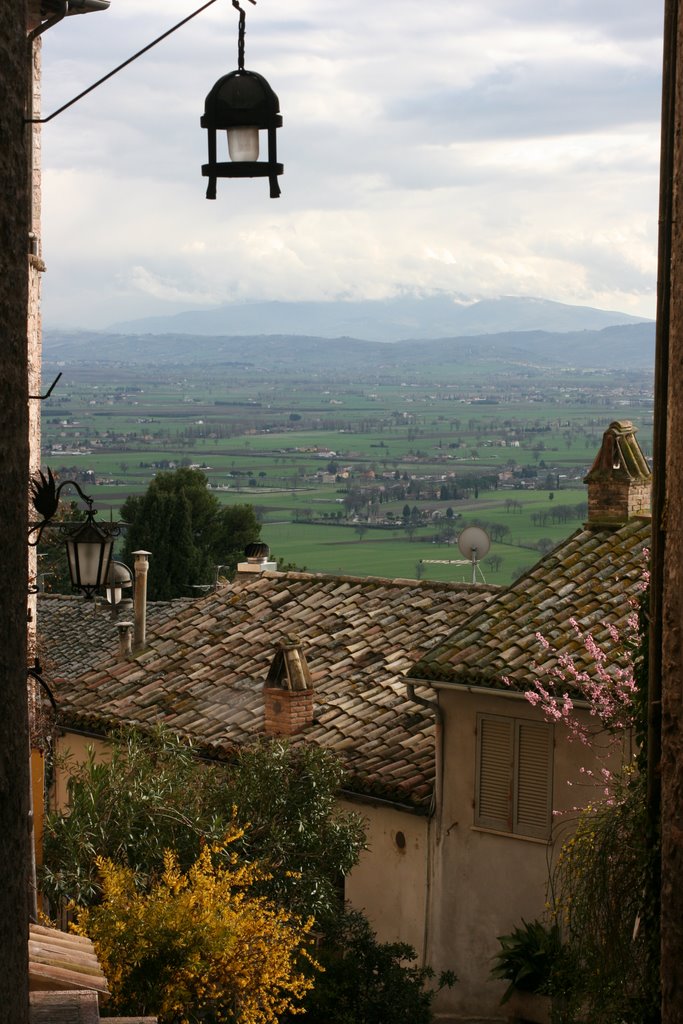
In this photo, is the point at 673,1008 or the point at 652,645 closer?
the point at 673,1008

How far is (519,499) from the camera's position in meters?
76.7

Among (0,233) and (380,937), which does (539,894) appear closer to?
(380,937)

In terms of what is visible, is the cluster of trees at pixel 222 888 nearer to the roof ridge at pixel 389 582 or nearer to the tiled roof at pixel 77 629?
the roof ridge at pixel 389 582

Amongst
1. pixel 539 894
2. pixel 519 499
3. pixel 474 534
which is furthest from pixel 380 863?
pixel 519 499

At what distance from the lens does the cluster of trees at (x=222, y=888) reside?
9.48m

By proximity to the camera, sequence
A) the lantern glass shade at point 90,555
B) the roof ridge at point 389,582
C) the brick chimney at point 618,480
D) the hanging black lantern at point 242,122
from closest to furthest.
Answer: the hanging black lantern at point 242,122 → the lantern glass shade at point 90,555 → the brick chimney at point 618,480 → the roof ridge at point 389,582

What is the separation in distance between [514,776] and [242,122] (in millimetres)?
8949

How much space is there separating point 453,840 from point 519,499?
206 feet

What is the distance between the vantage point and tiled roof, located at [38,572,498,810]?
1548 centimetres

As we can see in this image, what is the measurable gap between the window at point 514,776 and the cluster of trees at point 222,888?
1.49m

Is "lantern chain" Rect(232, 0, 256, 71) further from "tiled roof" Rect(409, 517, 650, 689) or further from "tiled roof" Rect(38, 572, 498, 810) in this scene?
"tiled roof" Rect(38, 572, 498, 810)

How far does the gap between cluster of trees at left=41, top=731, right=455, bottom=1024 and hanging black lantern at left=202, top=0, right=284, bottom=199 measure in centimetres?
518

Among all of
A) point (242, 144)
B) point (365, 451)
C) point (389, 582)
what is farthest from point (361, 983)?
point (365, 451)

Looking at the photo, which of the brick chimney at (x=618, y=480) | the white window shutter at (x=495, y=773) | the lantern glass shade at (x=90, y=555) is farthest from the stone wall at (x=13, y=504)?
the brick chimney at (x=618, y=480)
